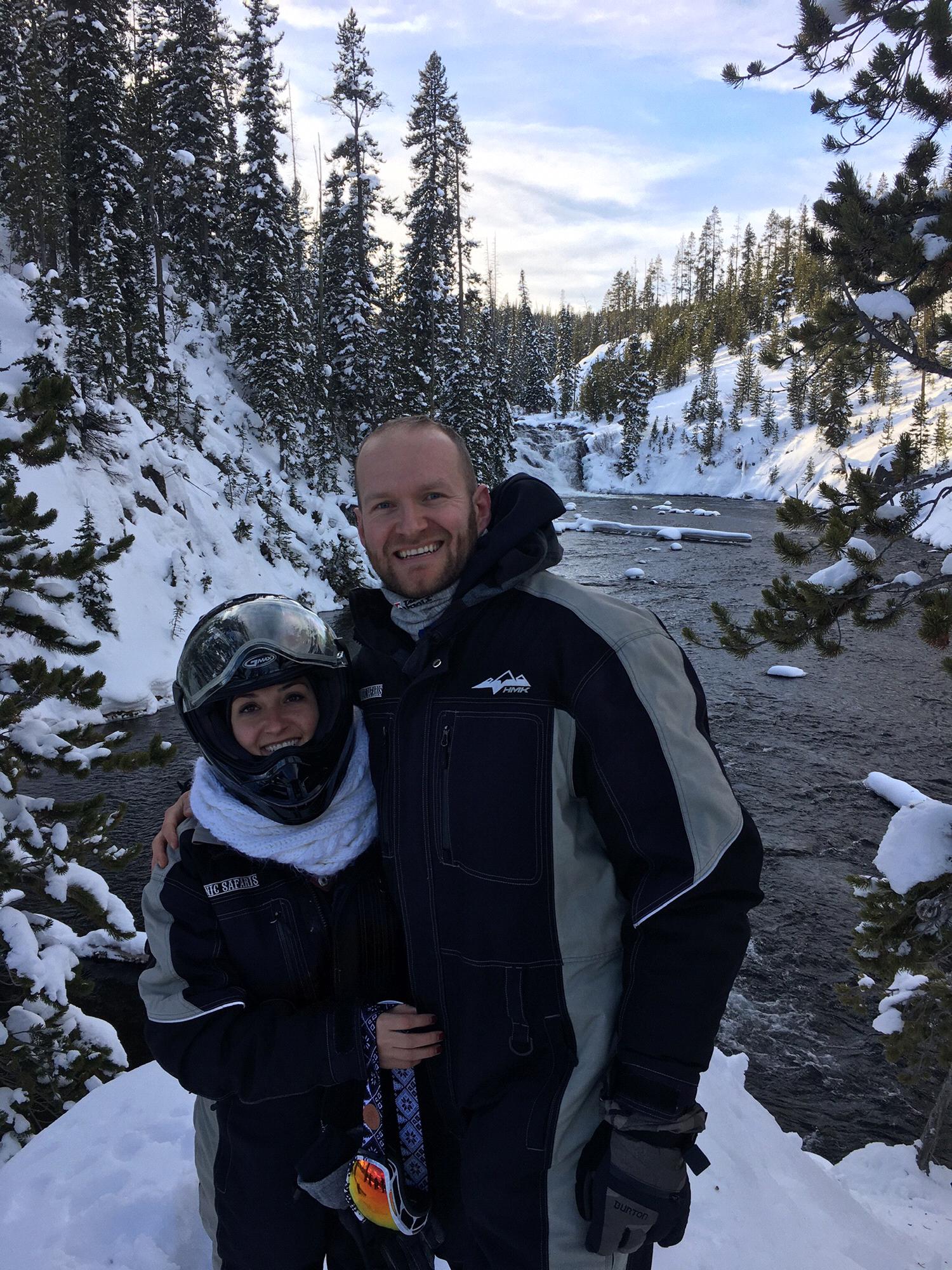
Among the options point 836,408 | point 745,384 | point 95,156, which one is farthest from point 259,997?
point 745,384

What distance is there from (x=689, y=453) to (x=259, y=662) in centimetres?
7239

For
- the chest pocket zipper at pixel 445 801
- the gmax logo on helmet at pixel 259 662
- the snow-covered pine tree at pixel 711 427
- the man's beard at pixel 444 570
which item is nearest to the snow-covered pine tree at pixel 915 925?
the chest pocket zipper at pixel 445 801

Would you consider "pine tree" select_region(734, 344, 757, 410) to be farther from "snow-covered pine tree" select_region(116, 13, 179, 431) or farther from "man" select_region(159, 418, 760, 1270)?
"man" select_region(159, 418, 760, 1270)

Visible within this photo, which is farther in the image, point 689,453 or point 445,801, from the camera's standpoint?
point 689,453

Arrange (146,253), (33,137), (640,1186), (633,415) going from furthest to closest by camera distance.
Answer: (633,415) < (146,253) < (33,137) < (640,1186)

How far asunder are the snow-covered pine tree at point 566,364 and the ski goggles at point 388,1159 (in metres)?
86.3

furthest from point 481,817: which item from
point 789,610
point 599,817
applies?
point 789,610

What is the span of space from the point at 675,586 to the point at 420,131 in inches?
938

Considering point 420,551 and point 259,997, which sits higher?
point 420,551

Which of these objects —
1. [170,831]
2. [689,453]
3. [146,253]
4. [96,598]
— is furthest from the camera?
[689,453]

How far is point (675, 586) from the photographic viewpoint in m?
25.3

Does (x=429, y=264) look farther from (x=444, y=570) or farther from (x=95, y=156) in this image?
(x=444, y=570)

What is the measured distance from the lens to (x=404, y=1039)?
198cm

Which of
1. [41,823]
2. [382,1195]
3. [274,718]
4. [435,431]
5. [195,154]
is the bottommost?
[41,823]
